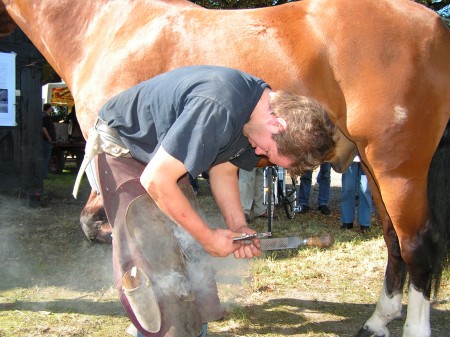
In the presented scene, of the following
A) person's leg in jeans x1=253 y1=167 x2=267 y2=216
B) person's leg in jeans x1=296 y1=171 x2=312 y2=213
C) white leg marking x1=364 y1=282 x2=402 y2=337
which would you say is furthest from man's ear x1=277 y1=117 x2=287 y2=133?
person's leg in jeans x1=296 y1=171 x2=312 y2=213

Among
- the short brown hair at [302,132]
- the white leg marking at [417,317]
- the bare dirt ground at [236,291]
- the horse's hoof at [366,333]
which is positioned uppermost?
the short brown hair at [302,132]

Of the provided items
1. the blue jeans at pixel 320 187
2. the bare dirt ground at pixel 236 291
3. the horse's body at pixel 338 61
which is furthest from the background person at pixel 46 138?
the horse's body at pixel 338 61

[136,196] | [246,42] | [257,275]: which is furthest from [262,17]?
[257,275]

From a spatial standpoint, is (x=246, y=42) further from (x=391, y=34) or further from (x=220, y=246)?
(x=220, y=246)

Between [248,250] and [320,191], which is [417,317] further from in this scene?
[320,191]

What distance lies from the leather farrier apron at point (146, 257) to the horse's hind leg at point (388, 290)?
1445 mm

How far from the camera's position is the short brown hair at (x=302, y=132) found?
177cm

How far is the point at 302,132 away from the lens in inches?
69.4

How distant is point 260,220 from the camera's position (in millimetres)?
7352

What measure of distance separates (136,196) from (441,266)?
7.30 feet

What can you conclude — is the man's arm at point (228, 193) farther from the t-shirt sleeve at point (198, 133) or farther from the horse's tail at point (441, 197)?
the horse's tail at point (441, 197)

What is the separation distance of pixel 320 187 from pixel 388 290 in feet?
16.3

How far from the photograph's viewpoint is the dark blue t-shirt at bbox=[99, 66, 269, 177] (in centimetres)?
174

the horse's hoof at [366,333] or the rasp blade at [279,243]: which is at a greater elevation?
the rasp blade at [279,243]
